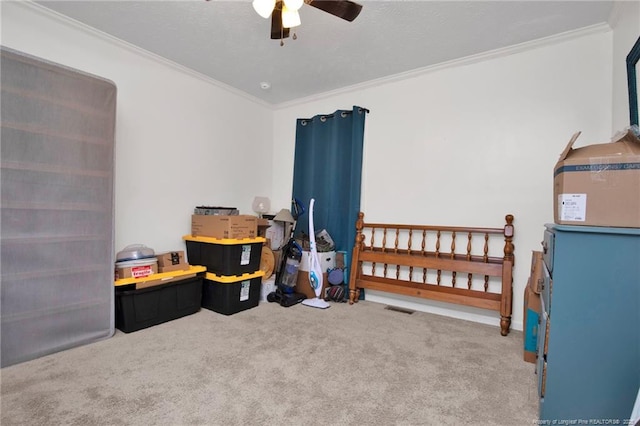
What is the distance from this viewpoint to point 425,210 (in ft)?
9.90

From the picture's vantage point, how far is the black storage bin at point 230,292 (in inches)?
109

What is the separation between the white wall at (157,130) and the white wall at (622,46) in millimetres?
3450

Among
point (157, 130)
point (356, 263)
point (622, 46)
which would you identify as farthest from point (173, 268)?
point (622, 46)

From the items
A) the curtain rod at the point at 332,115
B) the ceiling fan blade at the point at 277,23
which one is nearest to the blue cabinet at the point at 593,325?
the ceiling fan blade at the point at 277,23

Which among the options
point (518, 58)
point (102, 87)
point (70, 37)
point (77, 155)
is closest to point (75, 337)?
point (77, 155)

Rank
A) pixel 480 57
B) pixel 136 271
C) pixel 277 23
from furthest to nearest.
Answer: pixel 480 57
pixel 136 271
pixel 277 23

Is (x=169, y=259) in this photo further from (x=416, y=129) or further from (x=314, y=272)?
(x=416, y=129)

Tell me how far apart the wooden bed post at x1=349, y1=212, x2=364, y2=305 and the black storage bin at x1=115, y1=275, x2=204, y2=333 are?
151cm

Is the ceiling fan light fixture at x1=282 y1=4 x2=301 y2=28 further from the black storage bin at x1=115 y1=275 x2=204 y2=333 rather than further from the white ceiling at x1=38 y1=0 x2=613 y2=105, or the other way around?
the black storage bin at x1=115 y1=275 x2=204 y2=333

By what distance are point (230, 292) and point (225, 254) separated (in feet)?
1.16

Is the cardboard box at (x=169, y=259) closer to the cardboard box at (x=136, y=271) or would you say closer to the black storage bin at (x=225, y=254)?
the cardboard box at (x=136, y=271)

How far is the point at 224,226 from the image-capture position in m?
2.80

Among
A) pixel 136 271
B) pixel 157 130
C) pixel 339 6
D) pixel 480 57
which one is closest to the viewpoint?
pixel 339 6

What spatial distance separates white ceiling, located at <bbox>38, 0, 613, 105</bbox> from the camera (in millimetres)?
2125
